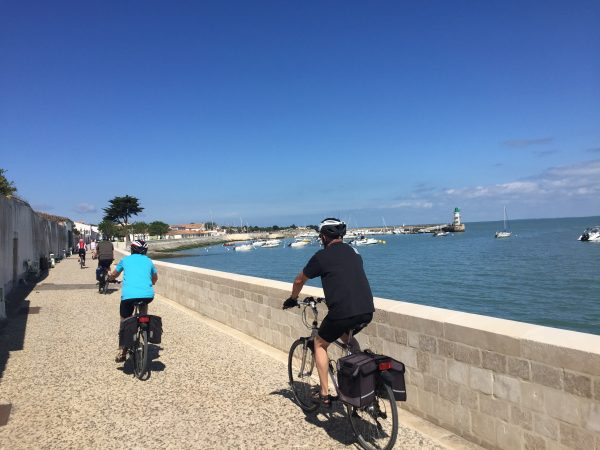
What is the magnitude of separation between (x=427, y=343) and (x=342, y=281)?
118 centimetres

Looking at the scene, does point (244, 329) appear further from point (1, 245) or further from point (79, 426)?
point (1, 245)

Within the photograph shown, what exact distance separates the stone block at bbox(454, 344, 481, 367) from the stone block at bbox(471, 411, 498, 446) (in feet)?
1.36

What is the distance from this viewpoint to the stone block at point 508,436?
3.47 metres

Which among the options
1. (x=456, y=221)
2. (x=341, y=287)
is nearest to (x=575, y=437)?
(x=341, y=287)

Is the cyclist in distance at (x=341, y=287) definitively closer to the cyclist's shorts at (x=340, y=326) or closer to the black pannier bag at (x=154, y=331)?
the cyclist's shorts at (x=340, y=326)

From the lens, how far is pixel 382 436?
3721 mm

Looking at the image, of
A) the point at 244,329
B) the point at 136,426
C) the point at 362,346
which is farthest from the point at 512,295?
the point at 136,426

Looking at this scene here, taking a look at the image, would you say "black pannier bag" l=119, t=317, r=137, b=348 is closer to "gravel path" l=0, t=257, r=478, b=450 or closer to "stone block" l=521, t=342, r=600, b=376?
"gravel path" l=0, t=257, r=478, b=450

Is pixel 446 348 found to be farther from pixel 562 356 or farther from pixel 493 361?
pixel 562 356

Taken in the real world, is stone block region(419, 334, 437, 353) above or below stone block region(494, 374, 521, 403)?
above

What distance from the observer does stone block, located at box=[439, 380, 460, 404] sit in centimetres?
400

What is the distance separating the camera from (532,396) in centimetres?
334

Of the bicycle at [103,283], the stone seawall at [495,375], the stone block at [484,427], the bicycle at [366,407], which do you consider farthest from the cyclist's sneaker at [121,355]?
the bicycle at [103,283]

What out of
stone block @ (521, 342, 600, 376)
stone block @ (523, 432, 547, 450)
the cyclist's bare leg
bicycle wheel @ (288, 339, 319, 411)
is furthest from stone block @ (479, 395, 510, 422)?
bicycle wheel @ (288, 339, 319, 411)
